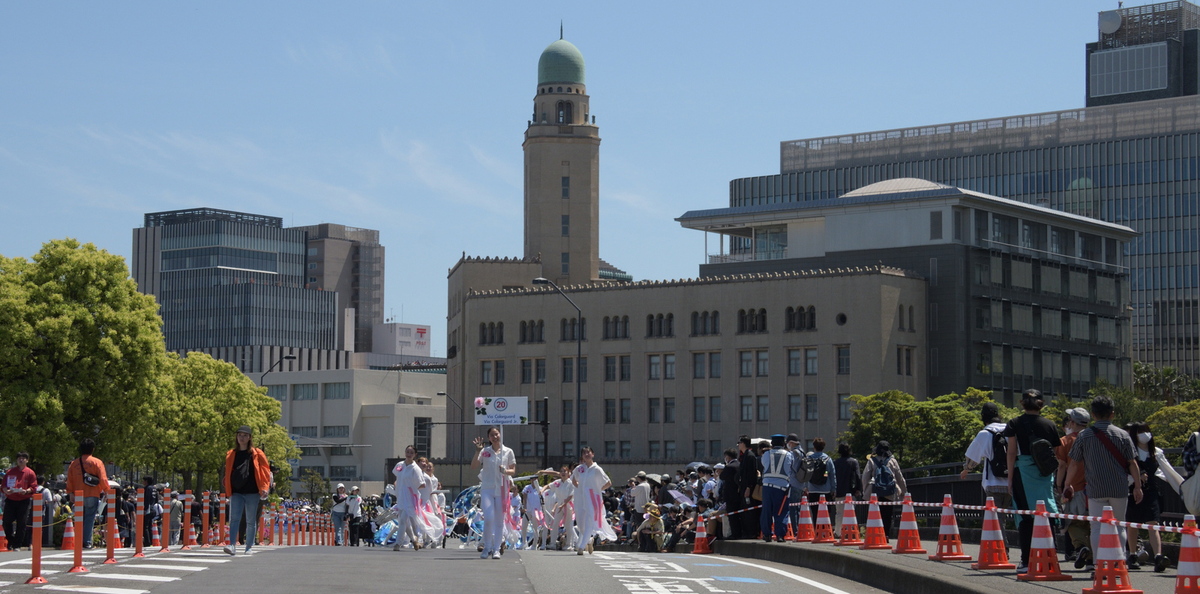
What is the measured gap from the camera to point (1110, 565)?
1282cm

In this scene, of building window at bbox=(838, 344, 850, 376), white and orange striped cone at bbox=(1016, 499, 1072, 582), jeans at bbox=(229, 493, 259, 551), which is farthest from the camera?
building window at bbox=(838, 344, 850, 376)

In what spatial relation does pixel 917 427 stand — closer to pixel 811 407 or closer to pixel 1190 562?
pixel 811 407

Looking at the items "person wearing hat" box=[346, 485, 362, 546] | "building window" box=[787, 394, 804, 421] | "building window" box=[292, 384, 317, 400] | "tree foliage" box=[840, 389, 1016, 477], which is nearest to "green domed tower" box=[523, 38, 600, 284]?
"building window" box=[787, 394, 804, 421]

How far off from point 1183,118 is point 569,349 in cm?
6570

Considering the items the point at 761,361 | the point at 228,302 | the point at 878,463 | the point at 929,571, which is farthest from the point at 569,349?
the point at 228,302

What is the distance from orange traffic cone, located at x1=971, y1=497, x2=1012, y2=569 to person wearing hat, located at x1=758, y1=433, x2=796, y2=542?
22.9 feet

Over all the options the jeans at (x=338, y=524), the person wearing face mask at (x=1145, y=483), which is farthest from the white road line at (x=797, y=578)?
the jeans at (x=338, y=524)

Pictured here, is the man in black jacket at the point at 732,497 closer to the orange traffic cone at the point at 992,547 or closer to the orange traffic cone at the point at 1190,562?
the orange traffic cone at the point at 992,547

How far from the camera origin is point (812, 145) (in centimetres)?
15275

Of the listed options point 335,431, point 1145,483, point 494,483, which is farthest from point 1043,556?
point 335,431

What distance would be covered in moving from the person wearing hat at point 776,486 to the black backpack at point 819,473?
55 cm

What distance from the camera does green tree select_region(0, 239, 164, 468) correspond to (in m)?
44.4

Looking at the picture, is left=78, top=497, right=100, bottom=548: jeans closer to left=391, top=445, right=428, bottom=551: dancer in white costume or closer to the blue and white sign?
left=391, top=445, right=428, bottom=551: dancer in white costume

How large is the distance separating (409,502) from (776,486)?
20.2 feet
